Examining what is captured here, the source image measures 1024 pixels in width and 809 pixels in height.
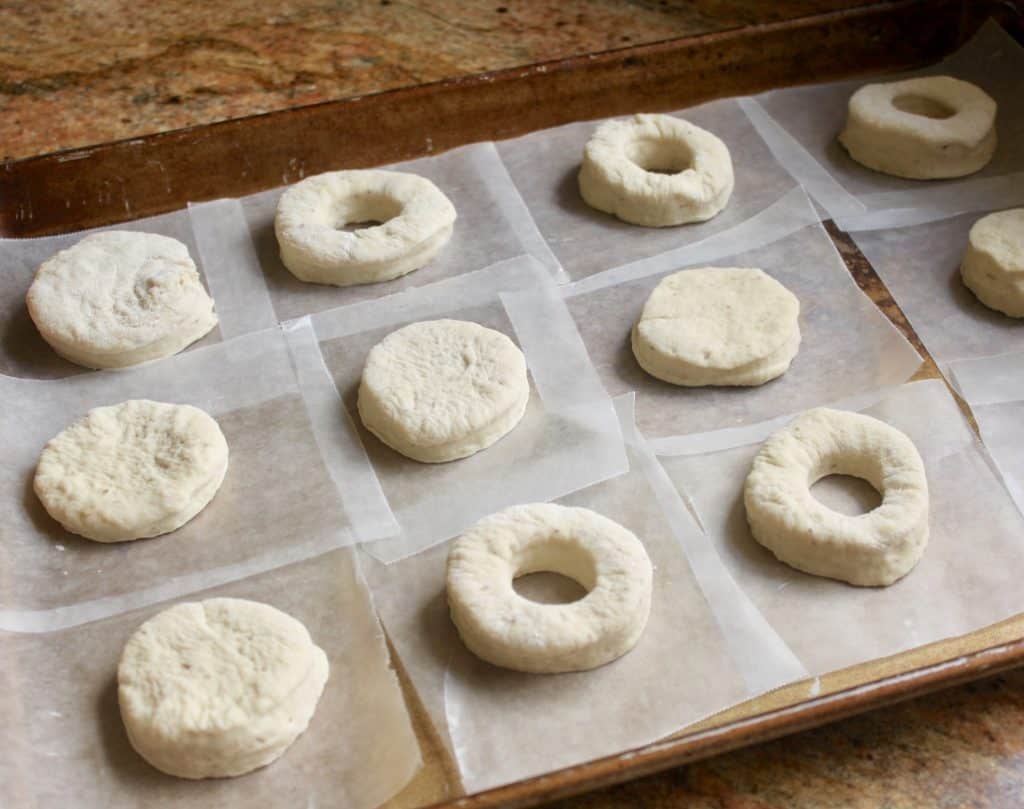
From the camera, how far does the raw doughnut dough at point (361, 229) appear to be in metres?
2.45

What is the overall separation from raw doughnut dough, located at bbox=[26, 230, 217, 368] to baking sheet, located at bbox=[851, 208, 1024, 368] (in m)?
1.38

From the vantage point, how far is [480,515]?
2051 millimetres

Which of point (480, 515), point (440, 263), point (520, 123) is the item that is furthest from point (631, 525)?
point (520, 123)

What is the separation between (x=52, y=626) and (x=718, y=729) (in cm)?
105

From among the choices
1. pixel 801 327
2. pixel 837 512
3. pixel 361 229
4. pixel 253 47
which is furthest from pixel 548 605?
pixel 253 47

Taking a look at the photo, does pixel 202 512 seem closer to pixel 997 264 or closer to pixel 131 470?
pixel 131 470

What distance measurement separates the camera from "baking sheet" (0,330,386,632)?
1968mm

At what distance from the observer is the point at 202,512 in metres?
2.08

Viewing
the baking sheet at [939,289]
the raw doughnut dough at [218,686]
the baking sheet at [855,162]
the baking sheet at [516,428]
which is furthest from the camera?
the baking sheet at [855,162]

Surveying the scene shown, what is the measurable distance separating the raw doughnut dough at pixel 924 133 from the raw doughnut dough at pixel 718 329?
54 centimetres

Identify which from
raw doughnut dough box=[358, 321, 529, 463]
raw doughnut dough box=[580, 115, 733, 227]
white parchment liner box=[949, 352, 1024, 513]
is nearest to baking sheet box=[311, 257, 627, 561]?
raw doughnut dough box=[358, 321, 529, 463]

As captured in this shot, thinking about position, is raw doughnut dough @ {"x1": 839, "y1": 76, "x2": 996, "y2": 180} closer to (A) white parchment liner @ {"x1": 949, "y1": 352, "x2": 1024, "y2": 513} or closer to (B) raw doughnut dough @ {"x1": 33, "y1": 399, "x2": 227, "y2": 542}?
(A) white parchment liner @ {"x1": 949, "y1": 352, "x2": 1024, "y2": 513}

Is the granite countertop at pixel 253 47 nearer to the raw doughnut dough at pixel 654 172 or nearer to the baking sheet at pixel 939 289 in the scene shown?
the raw doughnut dough at pixel 654 172

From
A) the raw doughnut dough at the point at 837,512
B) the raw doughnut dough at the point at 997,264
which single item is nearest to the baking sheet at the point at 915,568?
the raw doughnut dough at the point at 837,512
